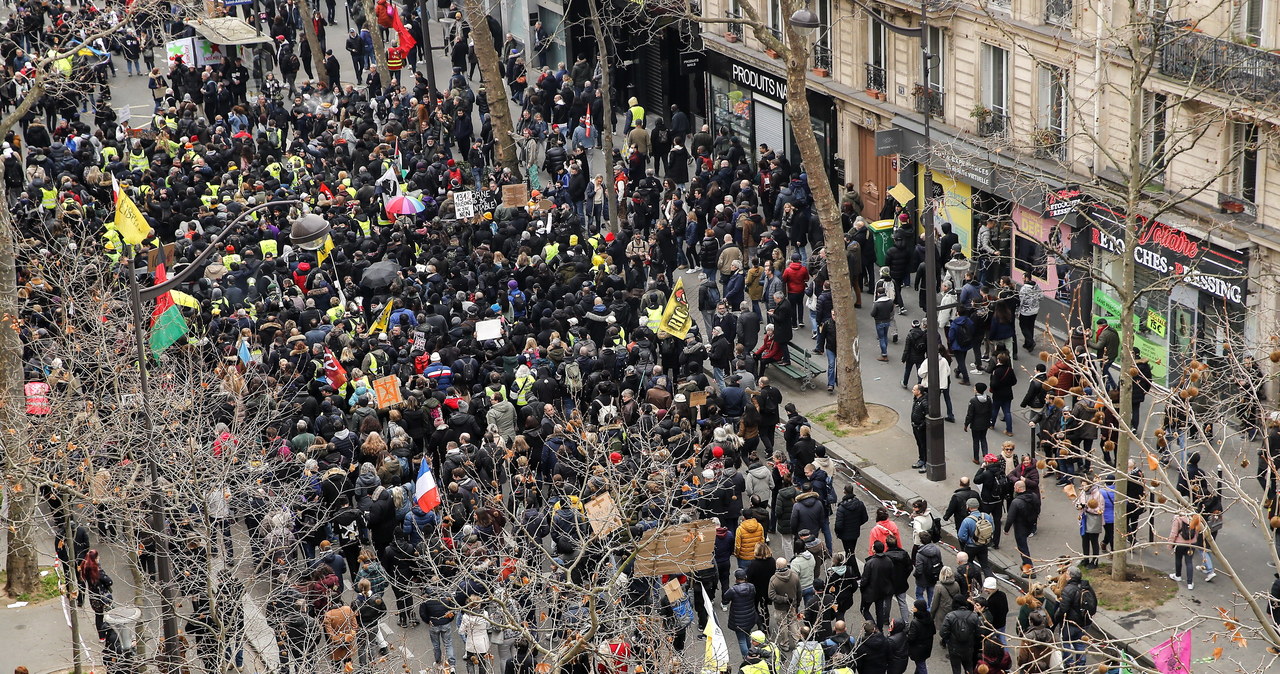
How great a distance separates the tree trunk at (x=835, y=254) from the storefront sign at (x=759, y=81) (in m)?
10.1

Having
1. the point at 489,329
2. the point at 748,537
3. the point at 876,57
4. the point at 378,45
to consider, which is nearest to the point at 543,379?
the point at 489,329

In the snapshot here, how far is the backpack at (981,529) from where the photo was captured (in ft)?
63.9

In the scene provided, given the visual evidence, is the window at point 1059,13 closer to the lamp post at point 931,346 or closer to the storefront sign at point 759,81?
the lamp post at point 931,346

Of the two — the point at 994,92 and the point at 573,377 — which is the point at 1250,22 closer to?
the point at 994,92

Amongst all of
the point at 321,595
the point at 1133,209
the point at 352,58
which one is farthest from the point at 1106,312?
the point at 352,58

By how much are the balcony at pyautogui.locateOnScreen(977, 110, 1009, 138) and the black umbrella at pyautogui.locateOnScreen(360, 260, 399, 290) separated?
10.7m

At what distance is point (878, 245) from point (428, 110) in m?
13.9

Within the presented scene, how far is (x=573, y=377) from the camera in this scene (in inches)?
944

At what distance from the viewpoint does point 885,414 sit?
85.4 feet

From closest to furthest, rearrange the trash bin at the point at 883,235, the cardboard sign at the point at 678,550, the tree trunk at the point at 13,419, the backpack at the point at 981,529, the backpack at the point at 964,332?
the cardboard sign at the point at 678,550
the backpack at the point at 981,529
the tree trunk at the point at 13,419
the backpack at the point at 964,332
the trash bin at the point at 883,235

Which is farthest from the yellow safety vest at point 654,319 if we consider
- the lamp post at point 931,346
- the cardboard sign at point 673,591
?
the cardboard sign at point 673,591

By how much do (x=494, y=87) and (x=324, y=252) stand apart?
8.20 m

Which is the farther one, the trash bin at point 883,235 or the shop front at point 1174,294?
the trash bin at point 883,235

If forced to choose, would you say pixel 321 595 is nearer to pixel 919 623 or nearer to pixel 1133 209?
pixel 919 623
